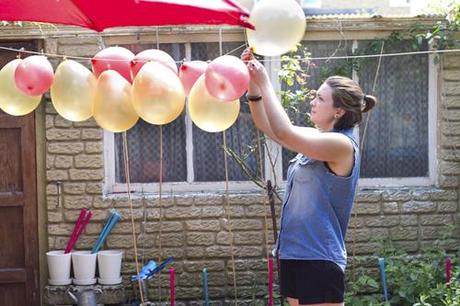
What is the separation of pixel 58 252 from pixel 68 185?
499 mm

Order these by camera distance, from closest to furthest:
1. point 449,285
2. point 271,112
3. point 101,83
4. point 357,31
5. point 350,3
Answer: point 271,112
point 101,83
point 449,285
point 357,31
point 350,3

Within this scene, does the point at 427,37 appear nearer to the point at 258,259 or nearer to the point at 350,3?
the point at 258,259

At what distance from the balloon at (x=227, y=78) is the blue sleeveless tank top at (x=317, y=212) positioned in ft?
1.38

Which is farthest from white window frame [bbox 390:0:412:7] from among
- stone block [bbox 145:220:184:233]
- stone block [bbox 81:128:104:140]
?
stone block [bbox 81:128:104:140]

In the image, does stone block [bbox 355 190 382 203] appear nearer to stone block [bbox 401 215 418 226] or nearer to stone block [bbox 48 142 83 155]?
stone block [bbox 401 215 418 226]

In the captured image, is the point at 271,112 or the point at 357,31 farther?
the point at 357,31

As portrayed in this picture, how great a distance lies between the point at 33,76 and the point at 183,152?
2.48 m

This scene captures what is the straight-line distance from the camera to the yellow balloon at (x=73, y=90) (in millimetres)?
3453

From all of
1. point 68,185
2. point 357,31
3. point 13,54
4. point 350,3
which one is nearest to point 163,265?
point 68,185

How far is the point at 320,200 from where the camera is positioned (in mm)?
3078

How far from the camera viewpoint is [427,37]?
218 inches

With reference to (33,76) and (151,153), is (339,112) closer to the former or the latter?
(33,76)

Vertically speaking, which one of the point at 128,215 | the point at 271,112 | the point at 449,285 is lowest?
the point at 449,285

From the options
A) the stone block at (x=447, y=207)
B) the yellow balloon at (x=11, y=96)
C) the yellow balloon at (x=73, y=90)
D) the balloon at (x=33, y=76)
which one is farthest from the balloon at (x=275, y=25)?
the stone block at (x=447, y=207)
